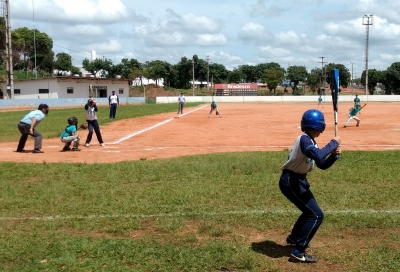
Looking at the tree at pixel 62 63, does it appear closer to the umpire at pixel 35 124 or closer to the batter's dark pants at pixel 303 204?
the umpire at pixel 35 124

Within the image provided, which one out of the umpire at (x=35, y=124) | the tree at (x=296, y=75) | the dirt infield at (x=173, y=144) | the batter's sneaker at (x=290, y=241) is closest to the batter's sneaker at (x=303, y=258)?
the batter's sneaker at (x=290, y=241)

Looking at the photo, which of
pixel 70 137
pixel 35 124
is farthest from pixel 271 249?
pixel 35 124

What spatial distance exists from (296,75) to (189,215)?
111m

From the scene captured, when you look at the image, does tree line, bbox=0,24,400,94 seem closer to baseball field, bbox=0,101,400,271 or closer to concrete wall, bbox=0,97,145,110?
concrete wall, bbox=0,97,145,110

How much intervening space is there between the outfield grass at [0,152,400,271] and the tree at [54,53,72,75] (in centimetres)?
9475

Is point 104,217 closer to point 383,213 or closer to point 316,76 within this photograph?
point 383,213

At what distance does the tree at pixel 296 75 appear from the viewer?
11400 cm

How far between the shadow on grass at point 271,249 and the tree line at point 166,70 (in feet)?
287

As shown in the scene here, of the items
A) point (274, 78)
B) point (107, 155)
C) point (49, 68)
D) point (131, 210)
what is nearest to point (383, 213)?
point (131, 210)

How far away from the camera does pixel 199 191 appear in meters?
8.07

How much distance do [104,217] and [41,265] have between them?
1.83 metres

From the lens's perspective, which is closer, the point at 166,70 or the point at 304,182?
the point at 304,182

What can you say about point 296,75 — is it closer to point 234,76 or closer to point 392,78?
point 234,76

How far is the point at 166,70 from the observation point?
109562 millimetres
